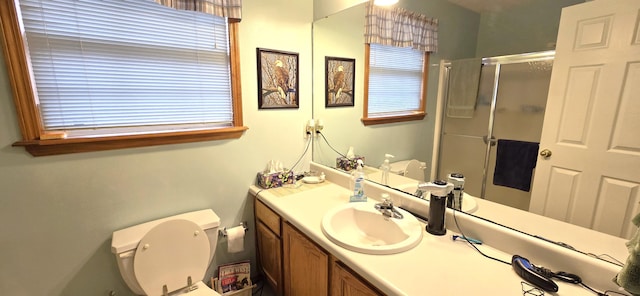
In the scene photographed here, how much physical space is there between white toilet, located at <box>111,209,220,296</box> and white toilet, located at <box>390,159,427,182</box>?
1.16 metres

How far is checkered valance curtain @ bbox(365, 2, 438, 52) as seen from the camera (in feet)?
4.76

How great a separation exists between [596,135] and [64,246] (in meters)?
2.40

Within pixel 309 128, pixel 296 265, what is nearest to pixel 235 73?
pixel 309 128

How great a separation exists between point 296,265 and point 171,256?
67cm

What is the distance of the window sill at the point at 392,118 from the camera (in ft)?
5.02

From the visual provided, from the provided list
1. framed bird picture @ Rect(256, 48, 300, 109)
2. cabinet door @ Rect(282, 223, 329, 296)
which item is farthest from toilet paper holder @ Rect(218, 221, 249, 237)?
framed bird picture @ Rect(256, 48, 300, 109)

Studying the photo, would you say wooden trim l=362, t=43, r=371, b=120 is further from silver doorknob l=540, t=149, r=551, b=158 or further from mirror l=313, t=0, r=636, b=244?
silver doorknob l=540, t=149, r=551, b=158

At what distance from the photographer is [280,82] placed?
6.21ft

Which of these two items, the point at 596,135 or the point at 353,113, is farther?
the point at 353,113

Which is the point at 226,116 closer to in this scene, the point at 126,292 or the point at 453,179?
the point at 126,292

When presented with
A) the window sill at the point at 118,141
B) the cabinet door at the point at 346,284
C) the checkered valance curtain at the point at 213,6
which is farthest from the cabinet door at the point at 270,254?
the checkered valance curtain at the point at 213,6

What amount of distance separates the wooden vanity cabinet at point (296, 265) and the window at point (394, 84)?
36.6 inches

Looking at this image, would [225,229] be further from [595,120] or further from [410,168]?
[595,120]

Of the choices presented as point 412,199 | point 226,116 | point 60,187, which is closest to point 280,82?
point 226,116
